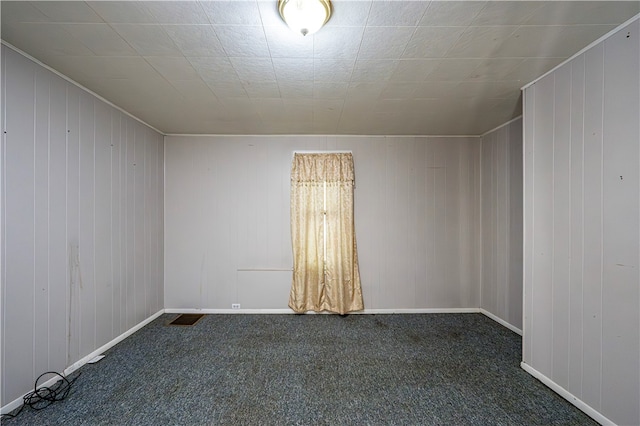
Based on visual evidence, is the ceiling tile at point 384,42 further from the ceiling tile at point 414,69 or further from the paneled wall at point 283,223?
the paneled wall at point 283,223

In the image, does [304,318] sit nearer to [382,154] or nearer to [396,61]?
[382,154]

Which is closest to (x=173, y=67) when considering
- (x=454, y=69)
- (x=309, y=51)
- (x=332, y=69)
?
(x=309, y=51)

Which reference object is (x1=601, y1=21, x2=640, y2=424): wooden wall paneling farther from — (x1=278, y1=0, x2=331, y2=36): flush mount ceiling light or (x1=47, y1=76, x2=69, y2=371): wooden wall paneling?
(x1=47, y1=76, x2=69, y2=371): wooden wall paneling

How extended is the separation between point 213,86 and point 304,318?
2.83 meters

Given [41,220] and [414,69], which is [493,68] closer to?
[414,69]

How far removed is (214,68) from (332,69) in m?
0.89

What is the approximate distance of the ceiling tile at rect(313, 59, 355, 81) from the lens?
6.38 feet

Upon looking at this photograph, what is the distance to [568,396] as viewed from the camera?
1.93 meters

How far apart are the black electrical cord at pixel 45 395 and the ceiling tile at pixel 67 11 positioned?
95.2 inches

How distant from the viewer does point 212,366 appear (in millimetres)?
2383

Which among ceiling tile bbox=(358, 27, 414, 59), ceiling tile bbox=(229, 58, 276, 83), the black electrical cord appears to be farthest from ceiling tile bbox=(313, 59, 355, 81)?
the black electrical cord

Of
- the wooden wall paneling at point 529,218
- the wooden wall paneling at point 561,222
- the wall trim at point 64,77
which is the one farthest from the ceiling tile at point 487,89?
the wall trim at point 64,77

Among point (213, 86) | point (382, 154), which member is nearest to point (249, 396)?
point (213, 86)

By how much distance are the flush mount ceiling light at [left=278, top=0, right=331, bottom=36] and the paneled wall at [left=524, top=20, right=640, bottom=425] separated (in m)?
1.78
